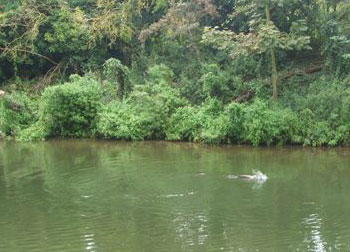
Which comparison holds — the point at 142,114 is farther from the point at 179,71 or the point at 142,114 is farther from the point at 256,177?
the point at 256,177

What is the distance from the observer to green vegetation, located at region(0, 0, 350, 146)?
1856 cm

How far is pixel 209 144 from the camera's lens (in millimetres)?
19000

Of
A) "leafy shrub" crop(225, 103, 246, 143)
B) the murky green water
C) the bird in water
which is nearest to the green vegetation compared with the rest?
"leafy shrub" crop(225, 103, 246, 143)

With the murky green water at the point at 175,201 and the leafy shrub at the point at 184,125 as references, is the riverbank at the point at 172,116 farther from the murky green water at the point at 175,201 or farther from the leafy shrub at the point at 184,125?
the murky green water at the point at 175,201

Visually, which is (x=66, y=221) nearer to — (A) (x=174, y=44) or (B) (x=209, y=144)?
(B) (x=209, y=144)

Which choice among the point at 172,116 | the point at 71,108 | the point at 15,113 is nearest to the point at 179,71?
the point at 172,116

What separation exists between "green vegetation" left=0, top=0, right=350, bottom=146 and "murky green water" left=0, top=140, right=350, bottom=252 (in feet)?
5.24

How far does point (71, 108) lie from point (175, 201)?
10.7 meters

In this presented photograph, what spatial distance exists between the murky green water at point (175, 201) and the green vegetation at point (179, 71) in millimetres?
1598

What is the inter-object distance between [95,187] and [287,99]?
874cm

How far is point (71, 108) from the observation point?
2136 centimetres

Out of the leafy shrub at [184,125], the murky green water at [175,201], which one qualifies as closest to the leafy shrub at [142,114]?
the leafy shrub at [184,125]

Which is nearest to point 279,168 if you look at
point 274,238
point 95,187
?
point 95,187

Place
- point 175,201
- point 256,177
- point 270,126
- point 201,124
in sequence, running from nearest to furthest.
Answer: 1. point 175,201
2. point 256,177
3. point 270,126
4. point 201,124
